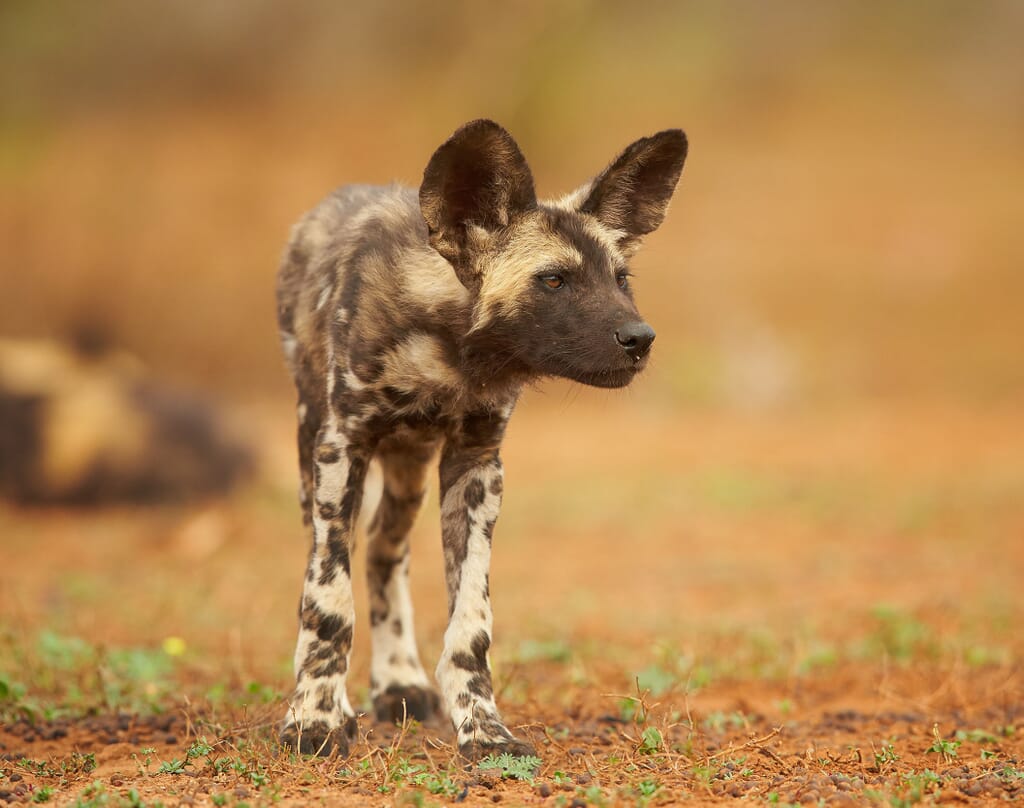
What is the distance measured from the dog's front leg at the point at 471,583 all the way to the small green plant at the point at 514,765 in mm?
103

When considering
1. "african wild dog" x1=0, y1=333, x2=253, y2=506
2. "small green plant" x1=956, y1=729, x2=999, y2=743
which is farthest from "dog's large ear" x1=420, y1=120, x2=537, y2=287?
"african wild dog" x1=0, y1=333, x2=253, y2=506

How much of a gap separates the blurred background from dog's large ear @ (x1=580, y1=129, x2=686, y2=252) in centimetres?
328

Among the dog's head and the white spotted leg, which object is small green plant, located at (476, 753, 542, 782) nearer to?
the white spotted leg

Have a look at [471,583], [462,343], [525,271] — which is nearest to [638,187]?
[525,271]

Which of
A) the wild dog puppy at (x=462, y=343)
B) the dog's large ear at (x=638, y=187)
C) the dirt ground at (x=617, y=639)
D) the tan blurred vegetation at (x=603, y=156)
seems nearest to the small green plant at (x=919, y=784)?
the dirt ground at (x=617, y=639)

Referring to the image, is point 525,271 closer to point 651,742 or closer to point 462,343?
point 462,343

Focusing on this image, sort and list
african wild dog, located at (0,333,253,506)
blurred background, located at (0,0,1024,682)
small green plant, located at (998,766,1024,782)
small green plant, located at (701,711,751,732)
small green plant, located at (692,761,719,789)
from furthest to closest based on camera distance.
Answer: african wild dog, located at (0,333,253,506), blurred background, located at (0,0,1024,682), small green plant, located at (701,711,751,732), small green plant, located at (998,766,1024,782), small green plant, located at (692,761,719,789)

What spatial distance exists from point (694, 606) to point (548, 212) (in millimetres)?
4038

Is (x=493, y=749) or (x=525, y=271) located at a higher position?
(x=525, y=271)

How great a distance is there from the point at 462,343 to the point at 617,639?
292 cm

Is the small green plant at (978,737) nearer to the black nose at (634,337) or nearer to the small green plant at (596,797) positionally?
the small green plant at (596,797)

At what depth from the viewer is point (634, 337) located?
4.08m

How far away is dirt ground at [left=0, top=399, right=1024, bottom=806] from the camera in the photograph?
12.4ft

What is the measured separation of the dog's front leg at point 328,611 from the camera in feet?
13.7
